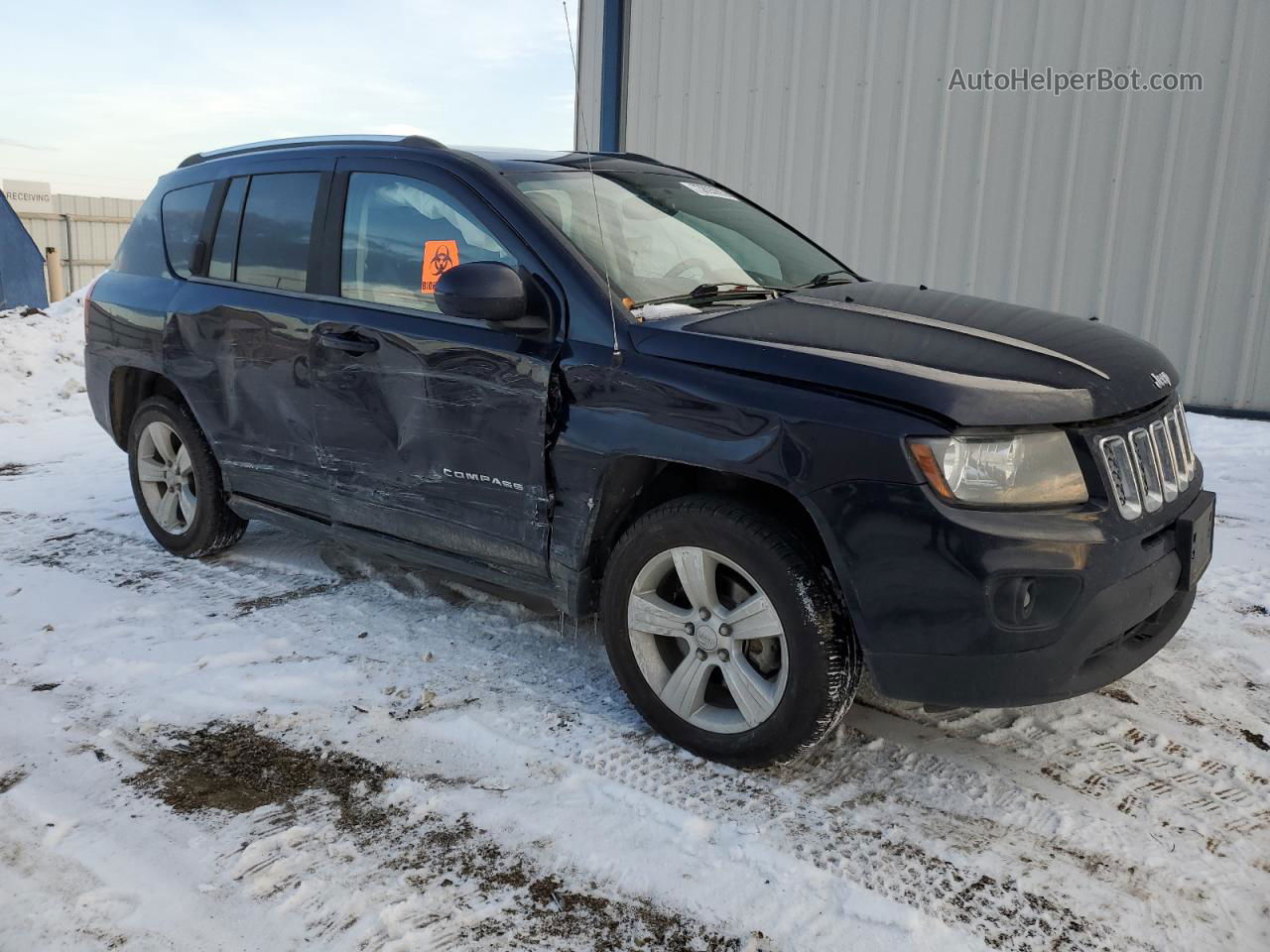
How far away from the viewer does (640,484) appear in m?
3.01

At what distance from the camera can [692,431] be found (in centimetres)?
274

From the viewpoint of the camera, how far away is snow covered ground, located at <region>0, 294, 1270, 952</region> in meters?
2.22

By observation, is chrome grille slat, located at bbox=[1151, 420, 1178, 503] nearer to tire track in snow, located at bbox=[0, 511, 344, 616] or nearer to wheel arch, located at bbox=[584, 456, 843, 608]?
wheel arch, located at bbox=[584, 456, 843, 608]

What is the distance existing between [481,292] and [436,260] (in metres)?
0.56

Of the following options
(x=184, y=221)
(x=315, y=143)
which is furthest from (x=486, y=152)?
(x=184, y=221)

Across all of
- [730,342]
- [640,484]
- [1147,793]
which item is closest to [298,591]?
[640,484]

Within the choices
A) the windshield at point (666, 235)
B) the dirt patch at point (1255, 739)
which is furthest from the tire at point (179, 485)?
the dirt patch at point (1255, 739)

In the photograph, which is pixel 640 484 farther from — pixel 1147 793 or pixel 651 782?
pixel 1147 793

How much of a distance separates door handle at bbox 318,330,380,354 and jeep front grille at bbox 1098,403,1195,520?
235 cm

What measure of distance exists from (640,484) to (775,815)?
101 centimetres

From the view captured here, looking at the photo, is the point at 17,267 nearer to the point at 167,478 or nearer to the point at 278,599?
the point at 167,478

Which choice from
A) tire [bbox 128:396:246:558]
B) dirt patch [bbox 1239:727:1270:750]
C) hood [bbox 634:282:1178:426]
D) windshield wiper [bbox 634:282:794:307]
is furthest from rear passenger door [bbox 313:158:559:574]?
dirt patch [bbox 1239:727:1270:750]

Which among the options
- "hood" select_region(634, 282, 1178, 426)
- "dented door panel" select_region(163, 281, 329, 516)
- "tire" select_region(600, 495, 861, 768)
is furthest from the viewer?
"dented door panel" select_region(163, 281, 329, 516)

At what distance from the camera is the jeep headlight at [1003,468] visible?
2393 millimetres
